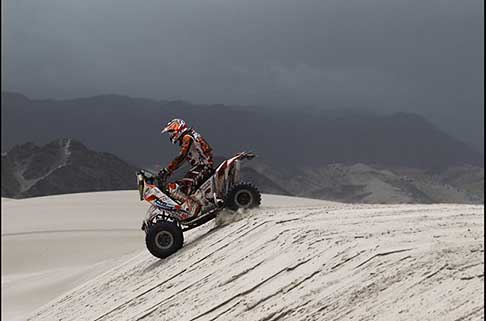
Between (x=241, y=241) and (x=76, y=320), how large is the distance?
2258 millimetres

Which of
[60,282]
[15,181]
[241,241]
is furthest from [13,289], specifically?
[15,181]

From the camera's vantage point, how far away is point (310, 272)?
6.19m

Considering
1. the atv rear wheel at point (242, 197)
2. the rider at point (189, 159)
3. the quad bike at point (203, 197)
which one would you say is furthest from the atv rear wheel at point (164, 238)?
the atv rear wheel at point (242, 197)

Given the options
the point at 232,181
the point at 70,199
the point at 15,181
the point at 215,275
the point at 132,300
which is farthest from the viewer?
the point at 15,181

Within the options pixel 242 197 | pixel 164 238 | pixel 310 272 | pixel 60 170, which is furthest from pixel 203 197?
pixel 60 170

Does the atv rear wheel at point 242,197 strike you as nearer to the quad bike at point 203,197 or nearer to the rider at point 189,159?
the quad bike at point 203,197

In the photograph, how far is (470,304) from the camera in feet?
15.7

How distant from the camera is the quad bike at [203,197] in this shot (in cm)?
966

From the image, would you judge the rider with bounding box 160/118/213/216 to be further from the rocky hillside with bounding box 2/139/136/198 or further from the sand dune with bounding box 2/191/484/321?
the rocky hillside with bounding box 2/139/136/198

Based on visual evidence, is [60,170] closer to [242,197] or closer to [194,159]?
[194,159]

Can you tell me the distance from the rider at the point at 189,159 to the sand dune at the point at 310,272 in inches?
23.9

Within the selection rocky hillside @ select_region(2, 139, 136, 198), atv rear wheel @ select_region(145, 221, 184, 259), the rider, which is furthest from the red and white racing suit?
rocky hillside @ select_region(2, 139, 136, 198)

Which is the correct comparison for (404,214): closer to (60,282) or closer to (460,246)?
(460,246)

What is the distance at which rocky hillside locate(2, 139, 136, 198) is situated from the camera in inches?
4193
